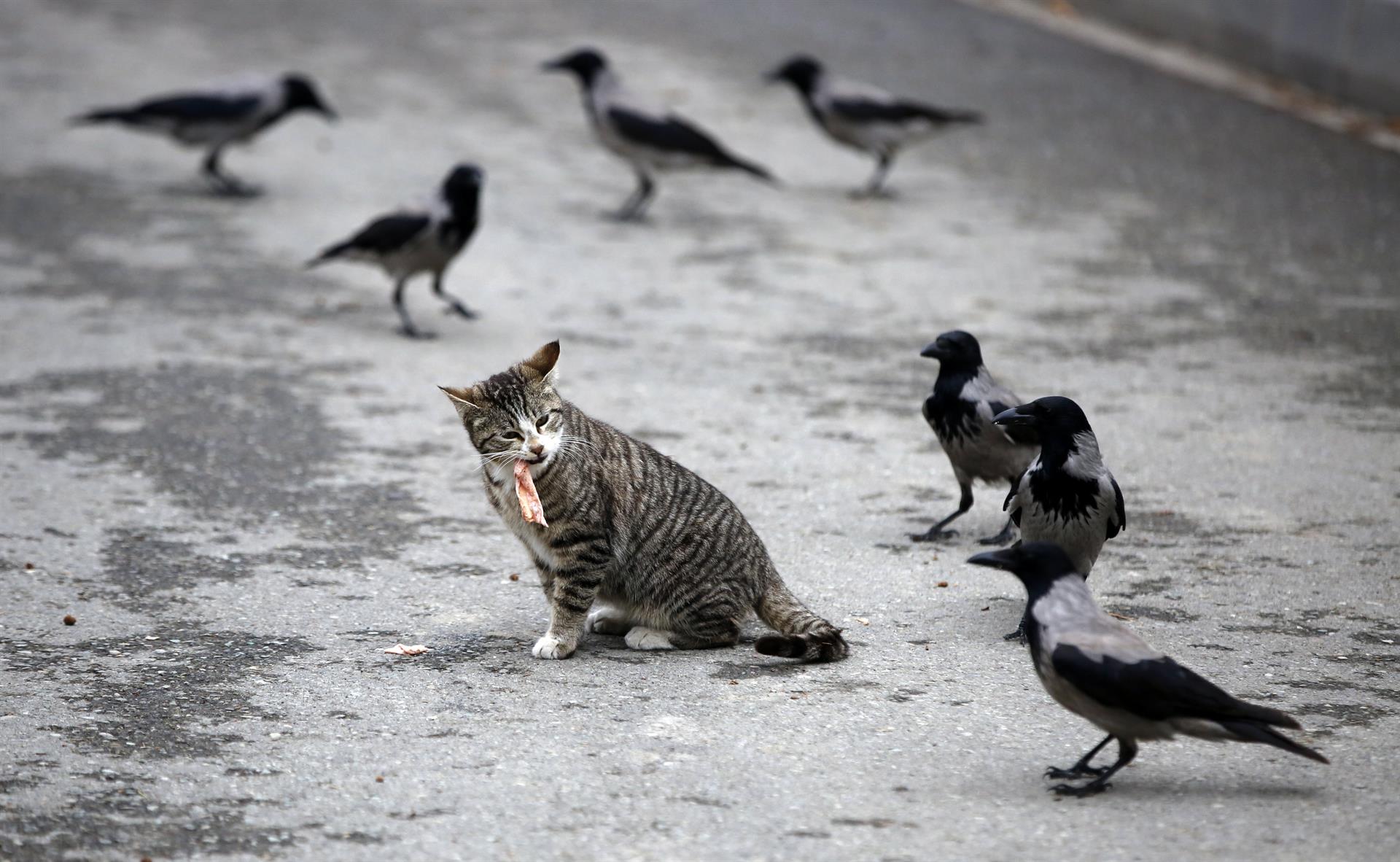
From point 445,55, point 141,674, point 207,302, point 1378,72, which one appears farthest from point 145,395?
point 1378,72

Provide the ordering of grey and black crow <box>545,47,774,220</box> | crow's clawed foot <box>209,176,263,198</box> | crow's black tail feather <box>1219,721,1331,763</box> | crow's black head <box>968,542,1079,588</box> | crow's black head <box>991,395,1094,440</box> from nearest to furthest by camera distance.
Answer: crow's black tail feather <box>1219,721,1331,763</box>
crow's black head <box>968,542,1079,588</box>
crow's black head <box>991,395,1094,440</box>
grey and black crow <box>545,47,774,220</box>
crow's clawed foot <box>209,176,263,198</box>

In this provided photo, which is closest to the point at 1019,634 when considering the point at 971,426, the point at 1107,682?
the point at 971,426

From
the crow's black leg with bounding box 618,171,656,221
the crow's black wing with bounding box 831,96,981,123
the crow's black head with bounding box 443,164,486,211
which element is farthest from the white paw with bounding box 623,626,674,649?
the crow's black wing with bounding box 831,96,981,123

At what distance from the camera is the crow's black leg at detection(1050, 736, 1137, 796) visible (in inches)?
164

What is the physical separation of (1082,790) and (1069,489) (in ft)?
4.29

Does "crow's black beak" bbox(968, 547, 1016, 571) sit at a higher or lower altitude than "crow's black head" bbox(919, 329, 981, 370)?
lower

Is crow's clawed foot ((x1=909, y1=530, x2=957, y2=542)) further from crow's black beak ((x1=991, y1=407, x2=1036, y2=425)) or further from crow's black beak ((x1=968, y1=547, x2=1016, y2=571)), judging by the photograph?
crow's black beak ((x1=968, y1=547, x2=1016, y2=571))

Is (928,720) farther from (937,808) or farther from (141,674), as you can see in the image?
(141,674)

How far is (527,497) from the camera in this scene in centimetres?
507

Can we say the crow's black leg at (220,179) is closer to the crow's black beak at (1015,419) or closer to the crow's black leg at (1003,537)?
the crow's black leg at (1003,537)

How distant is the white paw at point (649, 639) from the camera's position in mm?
5277

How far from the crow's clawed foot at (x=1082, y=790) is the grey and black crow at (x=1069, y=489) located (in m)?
1.15

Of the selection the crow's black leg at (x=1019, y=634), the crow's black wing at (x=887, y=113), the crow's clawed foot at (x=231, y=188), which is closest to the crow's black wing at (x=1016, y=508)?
the crow's black leg at (x=1019, y=634)

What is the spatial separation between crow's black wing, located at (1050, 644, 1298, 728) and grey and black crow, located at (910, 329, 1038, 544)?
206 centimetres
